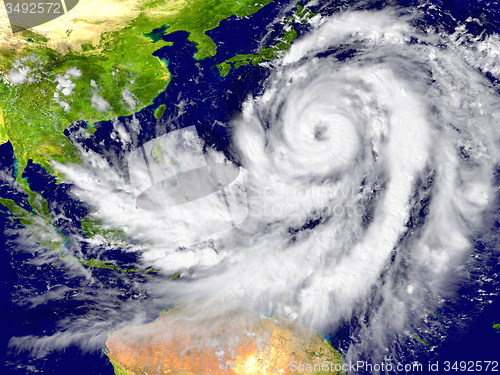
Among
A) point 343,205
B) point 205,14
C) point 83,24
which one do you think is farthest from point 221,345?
point 83,24

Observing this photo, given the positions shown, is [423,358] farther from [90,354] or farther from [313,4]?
[313,4]

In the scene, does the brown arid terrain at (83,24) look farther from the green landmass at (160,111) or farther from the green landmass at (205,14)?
the green landmass at (160,111)

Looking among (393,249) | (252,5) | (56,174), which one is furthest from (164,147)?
(393,249)

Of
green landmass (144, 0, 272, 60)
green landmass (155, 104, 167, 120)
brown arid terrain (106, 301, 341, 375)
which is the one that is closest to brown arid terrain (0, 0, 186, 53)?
green landmass (144, 0, 272, 60)

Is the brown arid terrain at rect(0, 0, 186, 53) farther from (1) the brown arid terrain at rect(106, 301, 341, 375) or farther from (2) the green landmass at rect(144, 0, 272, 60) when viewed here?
(1) the brown arid terrain at rect(106, 301, 341, 375)

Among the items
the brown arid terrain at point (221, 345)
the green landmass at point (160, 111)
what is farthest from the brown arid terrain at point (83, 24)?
the brown arid terrain at point (221, 345)

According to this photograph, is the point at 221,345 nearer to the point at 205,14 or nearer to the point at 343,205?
the point at 343,205
